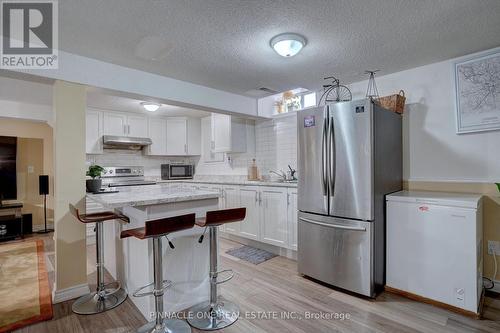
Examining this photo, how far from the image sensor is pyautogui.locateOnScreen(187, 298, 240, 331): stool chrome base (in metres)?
1.95

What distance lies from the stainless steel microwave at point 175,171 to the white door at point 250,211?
7.22 feet

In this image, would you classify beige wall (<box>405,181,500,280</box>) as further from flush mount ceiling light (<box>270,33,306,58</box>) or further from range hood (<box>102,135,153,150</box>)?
range hood (<box>102,135,153,150</box>)

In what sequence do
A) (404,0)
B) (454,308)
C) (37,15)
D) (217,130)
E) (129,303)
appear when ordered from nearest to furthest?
(404,0)
(37,15)
(454,308)
(129,303)
(217,130)

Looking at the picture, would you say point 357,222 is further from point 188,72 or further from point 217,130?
point 217,130

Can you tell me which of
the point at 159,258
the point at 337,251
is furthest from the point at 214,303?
the point at 337,251

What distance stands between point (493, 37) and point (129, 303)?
394 centimetres

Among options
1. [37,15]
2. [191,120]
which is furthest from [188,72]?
[191,120]

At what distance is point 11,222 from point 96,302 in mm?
3685

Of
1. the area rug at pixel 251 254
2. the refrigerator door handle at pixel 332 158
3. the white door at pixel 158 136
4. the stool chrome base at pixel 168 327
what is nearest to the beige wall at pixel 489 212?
the refrigerator door handle at pixel 332 158

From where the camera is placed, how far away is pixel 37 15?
5.94ft

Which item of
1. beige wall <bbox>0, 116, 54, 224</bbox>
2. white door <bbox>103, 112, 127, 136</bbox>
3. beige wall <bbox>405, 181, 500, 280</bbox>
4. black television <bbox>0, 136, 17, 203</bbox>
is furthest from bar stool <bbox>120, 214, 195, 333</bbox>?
beige wall <bbox>0, 116, 54, 224</bbox>

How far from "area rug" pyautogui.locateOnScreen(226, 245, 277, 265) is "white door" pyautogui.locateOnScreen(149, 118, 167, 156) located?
2822 mm

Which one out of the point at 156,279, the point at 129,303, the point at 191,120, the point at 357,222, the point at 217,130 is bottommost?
the point at 129,303

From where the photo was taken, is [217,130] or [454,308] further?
[217,130]
